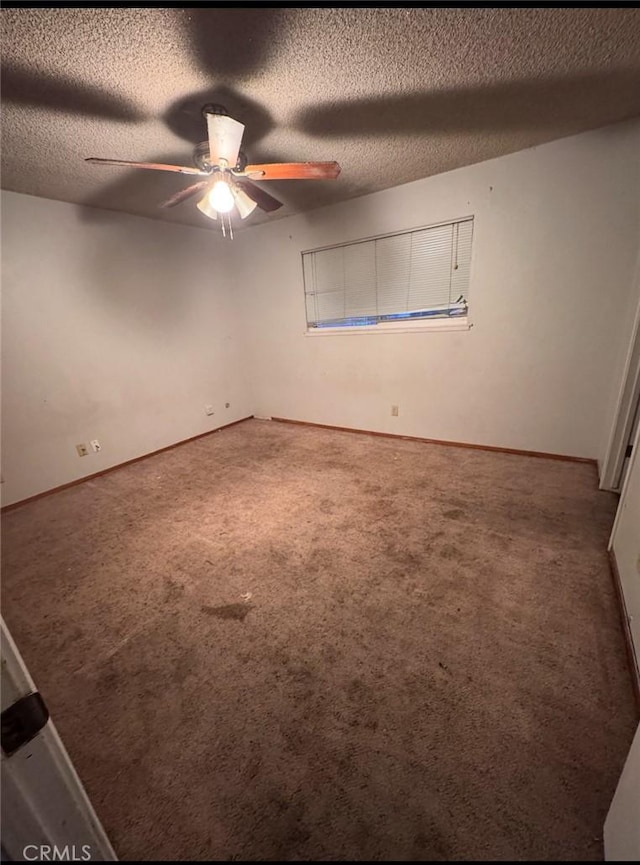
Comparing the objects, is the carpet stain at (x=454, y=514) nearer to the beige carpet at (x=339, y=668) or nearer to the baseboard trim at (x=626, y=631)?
the beige carpet at (x=339, y=668)

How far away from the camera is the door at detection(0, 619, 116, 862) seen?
431 millimetres

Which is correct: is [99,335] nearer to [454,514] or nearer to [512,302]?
[454,514]

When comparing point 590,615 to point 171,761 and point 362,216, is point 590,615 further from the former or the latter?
point 362,216

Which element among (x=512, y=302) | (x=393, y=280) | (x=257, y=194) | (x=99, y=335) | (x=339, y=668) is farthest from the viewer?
(x=393, y=280)

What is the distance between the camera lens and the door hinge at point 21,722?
429mm

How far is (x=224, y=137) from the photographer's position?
61.9 inches

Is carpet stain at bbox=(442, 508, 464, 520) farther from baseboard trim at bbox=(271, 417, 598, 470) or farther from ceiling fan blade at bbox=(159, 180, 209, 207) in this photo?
ceiling fan blade at bbox=(159, 180, 209, 207)

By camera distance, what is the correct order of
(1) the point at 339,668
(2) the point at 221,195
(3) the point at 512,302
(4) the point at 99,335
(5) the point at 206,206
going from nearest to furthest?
(1) the point at 339,668, (2) the point at 221,195, (5) the point at 206,206, (3) the point at 512,302, (4) the point at 99,335

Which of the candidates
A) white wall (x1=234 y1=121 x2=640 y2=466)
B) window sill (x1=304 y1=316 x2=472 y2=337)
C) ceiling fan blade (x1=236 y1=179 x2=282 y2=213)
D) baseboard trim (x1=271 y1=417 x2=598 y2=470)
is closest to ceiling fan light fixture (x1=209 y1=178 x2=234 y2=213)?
ceiling fan blade (x1=236 y1=179 x2=282 y2=213)

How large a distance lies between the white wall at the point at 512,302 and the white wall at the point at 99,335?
95 cm

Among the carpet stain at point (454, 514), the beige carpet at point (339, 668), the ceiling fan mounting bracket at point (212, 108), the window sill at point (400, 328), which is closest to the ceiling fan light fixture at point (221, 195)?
the ceiling fan mounting bracket at point (212, 108)

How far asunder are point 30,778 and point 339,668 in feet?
3.52

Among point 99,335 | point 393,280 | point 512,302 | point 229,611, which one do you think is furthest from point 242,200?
point 229,611

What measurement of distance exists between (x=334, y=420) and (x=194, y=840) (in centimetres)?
336
